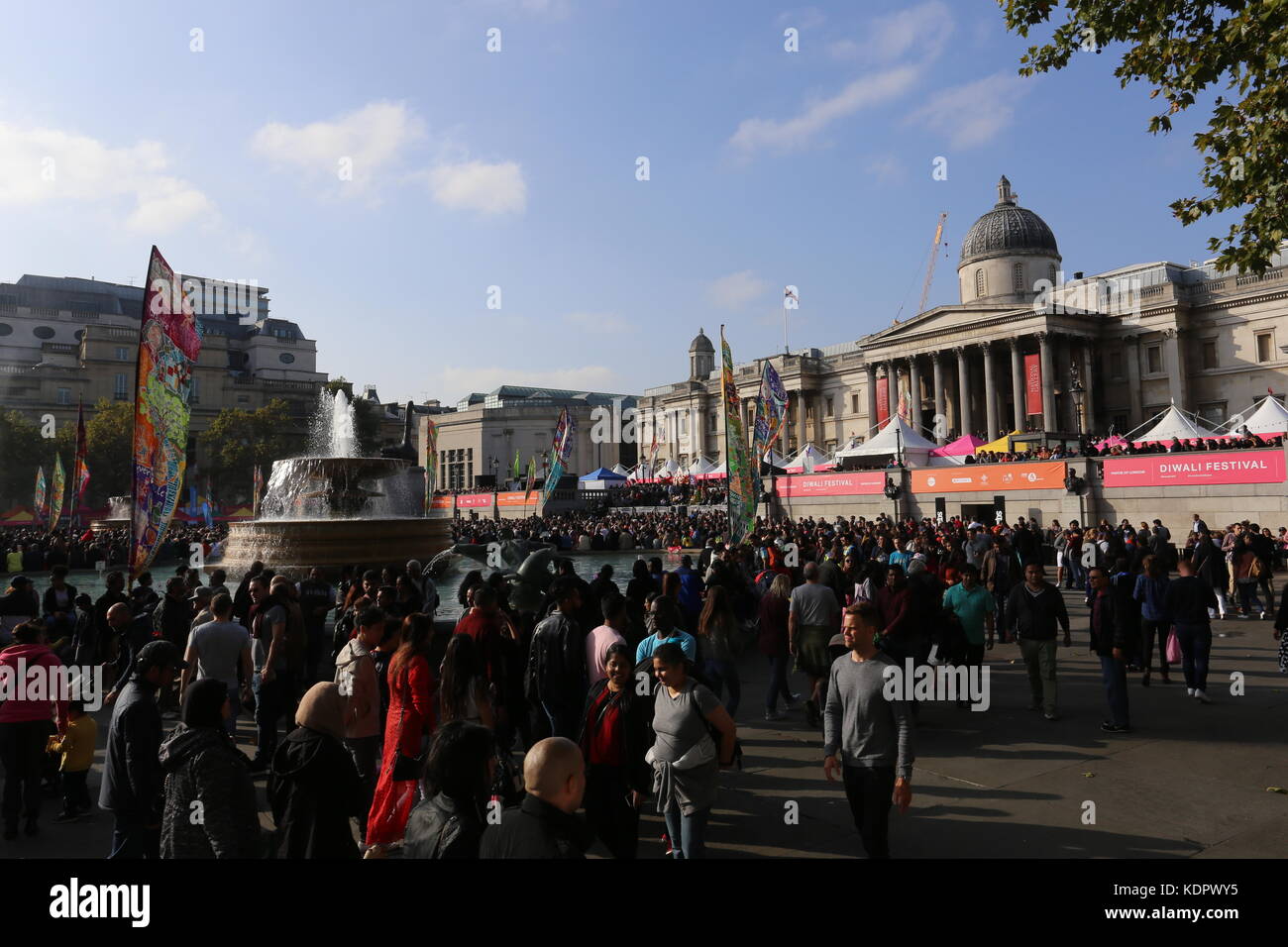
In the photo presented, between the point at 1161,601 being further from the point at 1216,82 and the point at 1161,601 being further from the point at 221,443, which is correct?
the point at 221,443

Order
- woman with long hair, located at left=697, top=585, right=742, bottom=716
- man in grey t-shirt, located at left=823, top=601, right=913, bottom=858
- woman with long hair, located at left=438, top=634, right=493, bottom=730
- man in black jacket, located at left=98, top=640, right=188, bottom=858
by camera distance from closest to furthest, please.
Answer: man in black jacket, located at left=98, top=640, right=188, bottom=858, man in grey t-shirt, located at left=823, top=601, right=913, bottom=858, woman with long hair, located at left=438, top=634, right=493, bottom=730, woman with long hair, located at left=697, top=585, right=742, bottom=716

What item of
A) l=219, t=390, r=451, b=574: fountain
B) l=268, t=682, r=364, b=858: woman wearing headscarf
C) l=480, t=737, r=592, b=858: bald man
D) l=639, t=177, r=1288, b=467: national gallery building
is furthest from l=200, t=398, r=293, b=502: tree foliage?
l=480, t=737, r=592, b=858: bald man

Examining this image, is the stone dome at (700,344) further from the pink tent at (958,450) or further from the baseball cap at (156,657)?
the baseball cap at (156,657)

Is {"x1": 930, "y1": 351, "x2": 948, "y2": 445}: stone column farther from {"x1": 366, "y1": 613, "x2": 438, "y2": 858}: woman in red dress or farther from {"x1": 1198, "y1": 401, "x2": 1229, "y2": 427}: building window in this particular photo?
{"x1": 366, "y1": 613, "x2": 438, "y2": 858}: woman in red dress

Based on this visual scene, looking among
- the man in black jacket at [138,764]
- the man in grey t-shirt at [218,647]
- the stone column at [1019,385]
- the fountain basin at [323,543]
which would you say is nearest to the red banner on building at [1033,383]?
the stone column at [1019,385]

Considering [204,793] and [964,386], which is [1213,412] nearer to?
[964,386]

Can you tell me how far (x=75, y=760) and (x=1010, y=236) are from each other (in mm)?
69202

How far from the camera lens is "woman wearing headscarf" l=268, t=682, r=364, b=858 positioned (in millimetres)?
3463

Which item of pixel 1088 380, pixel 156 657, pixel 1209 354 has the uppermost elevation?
pixel 1209 354

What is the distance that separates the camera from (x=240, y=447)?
62.5 metres

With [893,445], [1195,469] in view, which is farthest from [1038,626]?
[893,445]

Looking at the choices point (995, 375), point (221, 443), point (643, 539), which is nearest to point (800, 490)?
point (643, 539)

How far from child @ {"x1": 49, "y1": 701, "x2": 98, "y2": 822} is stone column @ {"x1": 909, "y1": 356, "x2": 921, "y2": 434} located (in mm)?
61256

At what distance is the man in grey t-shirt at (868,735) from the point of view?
14.4 feet
